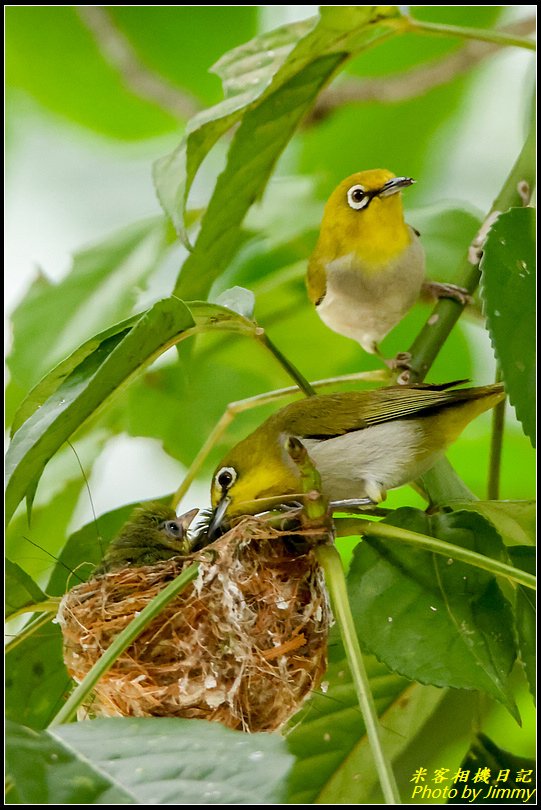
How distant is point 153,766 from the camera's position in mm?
1134

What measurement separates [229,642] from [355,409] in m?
0.64

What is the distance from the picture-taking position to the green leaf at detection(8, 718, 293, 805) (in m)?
1.08

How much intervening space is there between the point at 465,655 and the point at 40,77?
2652 millimetres

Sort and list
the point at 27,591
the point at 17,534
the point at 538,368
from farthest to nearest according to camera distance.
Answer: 1. the point at 17,534
2. the point at 27,591
3. the point at 538,368

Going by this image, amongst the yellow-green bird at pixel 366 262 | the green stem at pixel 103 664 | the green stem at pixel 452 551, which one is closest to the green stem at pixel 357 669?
the green stem at pixel 452 551

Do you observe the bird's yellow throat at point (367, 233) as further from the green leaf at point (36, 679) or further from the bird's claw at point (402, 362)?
the green leaf at point (36, 679)

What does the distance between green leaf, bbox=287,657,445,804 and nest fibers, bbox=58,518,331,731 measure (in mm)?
101

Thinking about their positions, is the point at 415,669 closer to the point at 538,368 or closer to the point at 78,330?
the point at 538,368

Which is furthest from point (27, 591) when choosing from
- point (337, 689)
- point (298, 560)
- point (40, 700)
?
point (337, 689)

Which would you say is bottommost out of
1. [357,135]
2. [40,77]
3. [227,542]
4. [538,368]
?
[227,542]

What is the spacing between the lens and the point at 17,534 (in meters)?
2.07

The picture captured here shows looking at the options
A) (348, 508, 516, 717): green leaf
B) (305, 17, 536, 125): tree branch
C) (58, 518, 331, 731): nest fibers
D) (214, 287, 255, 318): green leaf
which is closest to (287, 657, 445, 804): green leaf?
(58, 518, 331, 731): nest fibers

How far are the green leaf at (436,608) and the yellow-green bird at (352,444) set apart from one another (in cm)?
39

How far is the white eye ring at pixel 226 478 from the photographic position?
2166 mm
